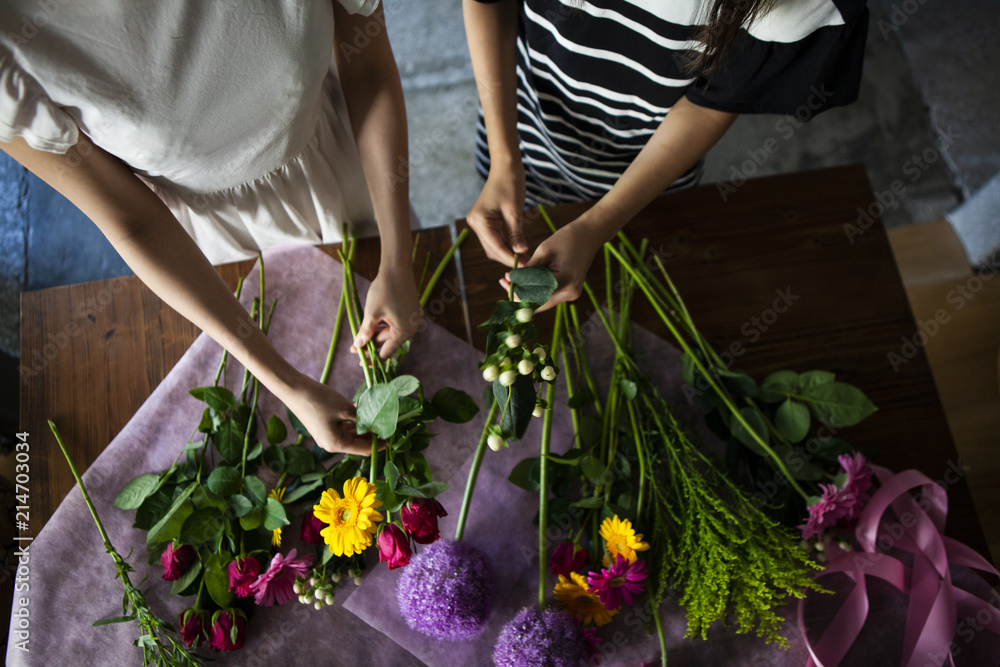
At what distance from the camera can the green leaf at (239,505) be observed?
658 mm

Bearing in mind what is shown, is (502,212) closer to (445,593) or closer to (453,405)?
(453,405)

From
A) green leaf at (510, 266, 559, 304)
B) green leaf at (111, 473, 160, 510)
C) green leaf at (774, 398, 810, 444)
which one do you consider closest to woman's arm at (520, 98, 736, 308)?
green leaf at (510, 266, 559, 304)

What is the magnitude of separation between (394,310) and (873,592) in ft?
2.25

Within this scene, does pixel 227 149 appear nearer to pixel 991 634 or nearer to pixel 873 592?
pixel 873 592

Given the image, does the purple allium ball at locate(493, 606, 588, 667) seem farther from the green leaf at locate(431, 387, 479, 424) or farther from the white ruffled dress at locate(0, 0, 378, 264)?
the white ruffled dress at locate(0, 0, 378, 264)

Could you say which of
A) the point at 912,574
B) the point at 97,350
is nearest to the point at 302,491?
the point at 97,350

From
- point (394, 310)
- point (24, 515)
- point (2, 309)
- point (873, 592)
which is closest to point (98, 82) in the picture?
point (394, 310)

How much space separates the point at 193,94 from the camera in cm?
54

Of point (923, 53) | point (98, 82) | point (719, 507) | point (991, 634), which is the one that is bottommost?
point (991, 634)

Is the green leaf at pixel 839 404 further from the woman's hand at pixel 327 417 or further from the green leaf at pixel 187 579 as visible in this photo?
the green leaf at pixel 187 579

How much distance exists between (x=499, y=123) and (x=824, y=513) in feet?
2.01

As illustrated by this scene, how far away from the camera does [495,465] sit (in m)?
0.75

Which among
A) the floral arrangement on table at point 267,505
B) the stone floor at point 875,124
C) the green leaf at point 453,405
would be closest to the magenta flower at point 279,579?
the floral arrangement on table at point 267,505

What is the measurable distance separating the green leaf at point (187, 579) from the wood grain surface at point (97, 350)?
0.71 ft
